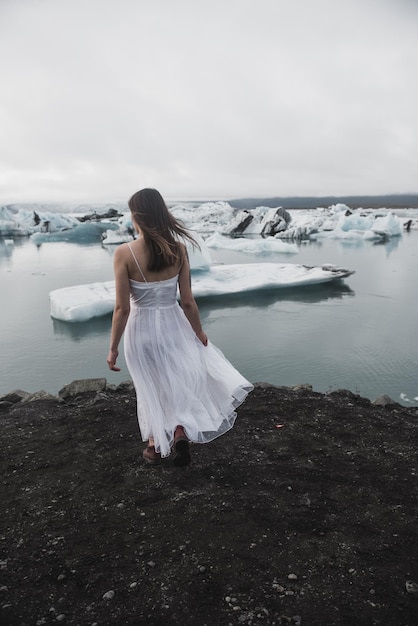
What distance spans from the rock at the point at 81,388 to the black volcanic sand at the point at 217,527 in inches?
39.3

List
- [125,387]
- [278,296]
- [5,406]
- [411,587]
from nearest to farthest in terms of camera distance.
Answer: [411,587] → [5,406] → [125,387] → [278,296]

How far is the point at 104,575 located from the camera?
81.0 inches

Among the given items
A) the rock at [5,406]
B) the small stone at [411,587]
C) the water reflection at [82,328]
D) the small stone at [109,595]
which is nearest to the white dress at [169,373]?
the small stone at [109,595]

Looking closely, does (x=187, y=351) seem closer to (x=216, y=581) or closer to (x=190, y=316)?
(x=190, y=316)

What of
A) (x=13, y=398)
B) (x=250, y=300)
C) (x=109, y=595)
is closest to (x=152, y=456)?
(x=109, y=595)

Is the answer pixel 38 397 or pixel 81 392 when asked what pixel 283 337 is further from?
pixel 38 397

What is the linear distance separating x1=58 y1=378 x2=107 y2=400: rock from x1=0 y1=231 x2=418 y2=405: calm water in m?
1.18

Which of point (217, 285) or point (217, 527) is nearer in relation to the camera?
point (217, 527)

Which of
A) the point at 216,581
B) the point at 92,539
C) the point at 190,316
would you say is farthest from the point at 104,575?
the point at 190,316

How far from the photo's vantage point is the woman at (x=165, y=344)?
2559 millimetres

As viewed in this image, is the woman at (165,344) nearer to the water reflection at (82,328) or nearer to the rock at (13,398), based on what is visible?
the rock at (13,398)

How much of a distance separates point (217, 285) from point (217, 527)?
9.76 m

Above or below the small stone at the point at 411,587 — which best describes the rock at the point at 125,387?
below

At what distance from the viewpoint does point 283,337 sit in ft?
27.0
